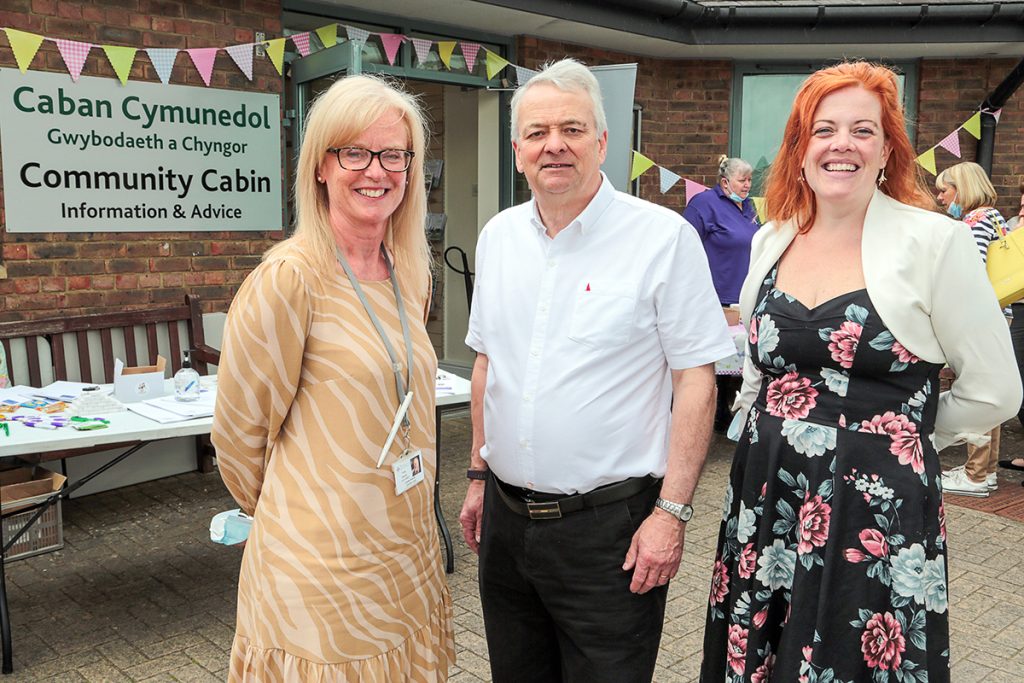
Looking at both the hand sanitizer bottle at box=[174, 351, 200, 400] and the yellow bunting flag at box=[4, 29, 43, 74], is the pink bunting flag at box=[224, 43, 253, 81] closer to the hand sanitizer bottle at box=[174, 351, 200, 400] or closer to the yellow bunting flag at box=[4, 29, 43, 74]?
the yellow bunting flag at box=[4, 29, 43, 74]

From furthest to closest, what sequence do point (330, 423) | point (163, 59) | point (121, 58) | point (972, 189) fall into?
point (972, 189), point (163, 59), point (121, 58), point (330, 423)

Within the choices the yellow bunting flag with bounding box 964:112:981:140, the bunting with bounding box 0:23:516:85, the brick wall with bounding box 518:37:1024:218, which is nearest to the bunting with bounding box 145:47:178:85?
the bunting with bounding box 0:23:516:85

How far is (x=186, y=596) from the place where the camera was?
3898 mm

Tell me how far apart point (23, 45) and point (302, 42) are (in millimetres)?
1714

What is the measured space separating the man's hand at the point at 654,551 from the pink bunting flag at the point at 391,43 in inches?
200

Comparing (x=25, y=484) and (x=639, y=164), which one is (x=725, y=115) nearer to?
(x=639, y=164)

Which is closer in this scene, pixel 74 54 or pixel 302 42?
pixel 74 54

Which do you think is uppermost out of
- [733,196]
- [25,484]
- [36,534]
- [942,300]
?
[733,196]

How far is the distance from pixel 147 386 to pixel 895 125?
3248 millimetres

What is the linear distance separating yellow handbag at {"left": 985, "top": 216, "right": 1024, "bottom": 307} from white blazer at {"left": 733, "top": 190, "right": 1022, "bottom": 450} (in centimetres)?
306

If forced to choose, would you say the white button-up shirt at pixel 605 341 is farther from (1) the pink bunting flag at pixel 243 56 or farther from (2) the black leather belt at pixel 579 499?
(1) the pink bunting flag at pixel 243 56

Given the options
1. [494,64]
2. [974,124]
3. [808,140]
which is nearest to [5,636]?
[808,140]

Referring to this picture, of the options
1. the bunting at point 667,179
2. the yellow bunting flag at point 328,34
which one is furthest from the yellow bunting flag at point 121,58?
the bunting at point 667,179

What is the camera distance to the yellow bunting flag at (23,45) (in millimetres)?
4645
